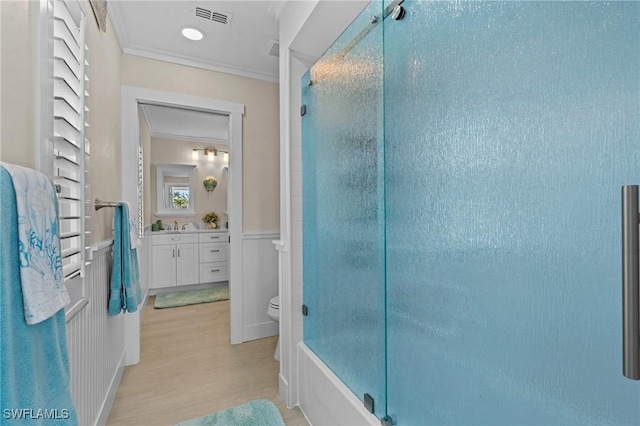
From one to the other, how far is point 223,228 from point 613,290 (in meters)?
4.87

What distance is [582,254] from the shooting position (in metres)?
0.61

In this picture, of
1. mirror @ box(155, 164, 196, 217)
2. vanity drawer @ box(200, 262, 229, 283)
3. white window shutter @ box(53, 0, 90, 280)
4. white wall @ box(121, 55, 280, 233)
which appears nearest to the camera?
white window shutter @ box(53, 0, 90, 280)

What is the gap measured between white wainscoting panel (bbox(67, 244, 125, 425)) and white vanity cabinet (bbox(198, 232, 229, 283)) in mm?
2432

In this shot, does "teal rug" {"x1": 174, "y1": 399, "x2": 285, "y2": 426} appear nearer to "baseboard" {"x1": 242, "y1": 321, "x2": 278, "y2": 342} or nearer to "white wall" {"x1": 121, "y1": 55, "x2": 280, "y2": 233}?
"baseboard" {"x1": 242, "y1": 321, "x2": 278, "y2": 342}

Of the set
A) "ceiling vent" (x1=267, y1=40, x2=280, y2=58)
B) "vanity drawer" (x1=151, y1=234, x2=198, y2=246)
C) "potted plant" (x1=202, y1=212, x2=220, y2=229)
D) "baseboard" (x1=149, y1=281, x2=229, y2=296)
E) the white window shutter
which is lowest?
"baseboard" (x1=149, y1=281, x2=229, y2=296)

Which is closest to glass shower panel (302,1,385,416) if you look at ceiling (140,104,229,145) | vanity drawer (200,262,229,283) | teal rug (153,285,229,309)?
ceiling (140,104,229,145)

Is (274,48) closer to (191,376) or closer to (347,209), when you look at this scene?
(347,209)

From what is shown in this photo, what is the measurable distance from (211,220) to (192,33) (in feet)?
10.6

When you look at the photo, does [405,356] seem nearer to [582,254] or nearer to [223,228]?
[582,254]

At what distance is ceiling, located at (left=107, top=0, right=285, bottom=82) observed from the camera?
195cm

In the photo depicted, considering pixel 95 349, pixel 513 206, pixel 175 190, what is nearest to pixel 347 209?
pixel 513 206

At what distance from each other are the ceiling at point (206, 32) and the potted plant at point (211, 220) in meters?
2.79

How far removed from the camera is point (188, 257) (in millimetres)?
4395

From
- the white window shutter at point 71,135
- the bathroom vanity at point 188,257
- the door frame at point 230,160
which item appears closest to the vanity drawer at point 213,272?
the bathroom vanity at point 188,257
